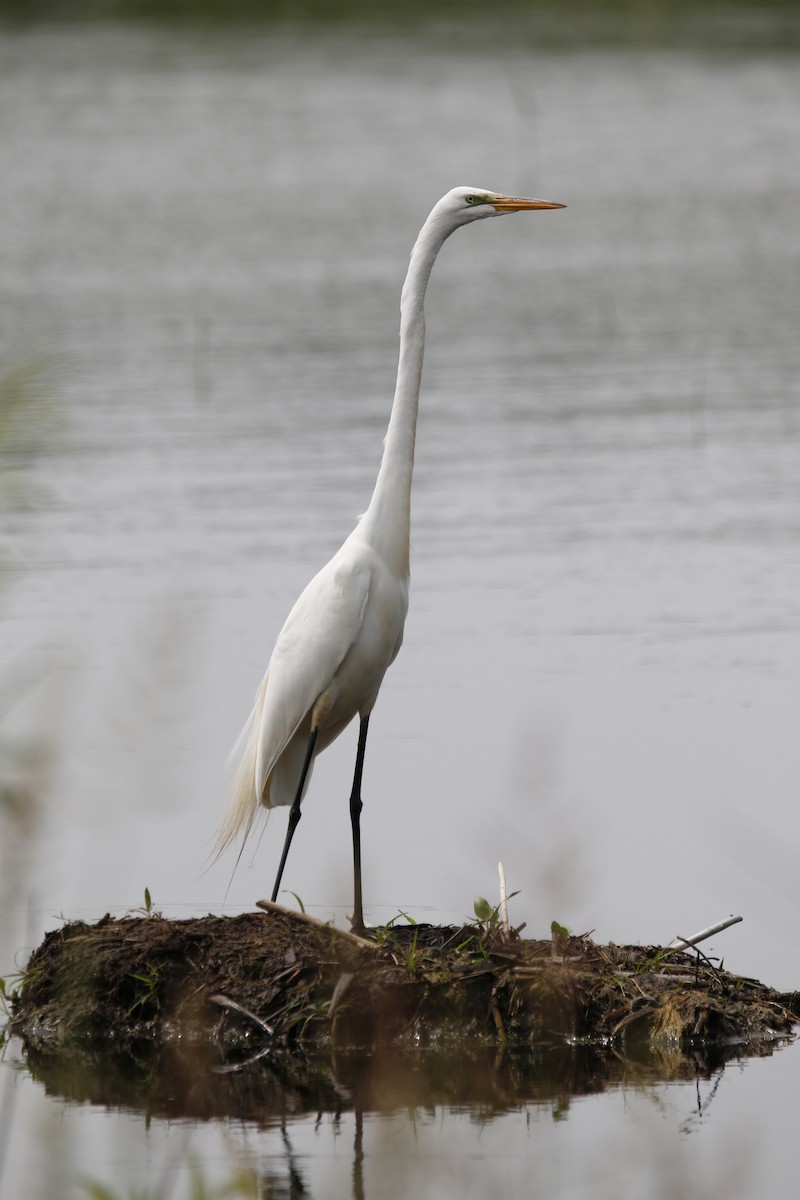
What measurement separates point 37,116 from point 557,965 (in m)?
31.6

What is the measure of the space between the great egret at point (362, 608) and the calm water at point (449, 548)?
0.44 meters

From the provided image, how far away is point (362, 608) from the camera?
19.2 ft

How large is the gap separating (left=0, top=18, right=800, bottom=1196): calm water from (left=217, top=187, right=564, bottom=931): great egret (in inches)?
17.4

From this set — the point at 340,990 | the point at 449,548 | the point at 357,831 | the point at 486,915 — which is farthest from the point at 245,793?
the point at 449,548

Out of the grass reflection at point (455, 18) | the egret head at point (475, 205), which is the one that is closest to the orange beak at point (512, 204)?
the egret head at point (475, 205)

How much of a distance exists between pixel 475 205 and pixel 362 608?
1.28 meters

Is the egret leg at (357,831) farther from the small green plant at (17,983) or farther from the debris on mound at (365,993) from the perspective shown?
the small green plant at (17,983)

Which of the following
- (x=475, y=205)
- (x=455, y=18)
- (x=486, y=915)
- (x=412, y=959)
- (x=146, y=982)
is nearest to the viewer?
(x=412, y=959)

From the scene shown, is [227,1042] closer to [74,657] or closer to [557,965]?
[557,965]

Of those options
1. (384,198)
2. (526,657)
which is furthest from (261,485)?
(384,198)

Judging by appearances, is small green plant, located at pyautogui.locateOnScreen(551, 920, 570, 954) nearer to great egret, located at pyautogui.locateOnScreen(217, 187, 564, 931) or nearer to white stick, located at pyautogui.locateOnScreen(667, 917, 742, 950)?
white stick, located at pyautogui.locateOnScreen(667, 917, 742, 950)

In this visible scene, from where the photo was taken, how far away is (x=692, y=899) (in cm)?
661

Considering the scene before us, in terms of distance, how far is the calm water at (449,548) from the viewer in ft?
14.8

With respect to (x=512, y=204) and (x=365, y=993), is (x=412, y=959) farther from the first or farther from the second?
(x=512, y=204)
